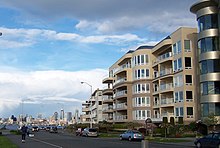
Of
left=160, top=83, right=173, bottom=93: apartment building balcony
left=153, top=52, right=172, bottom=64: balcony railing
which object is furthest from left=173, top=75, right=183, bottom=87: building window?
left=153, top=52, right=172, bottom=64: balcony railing

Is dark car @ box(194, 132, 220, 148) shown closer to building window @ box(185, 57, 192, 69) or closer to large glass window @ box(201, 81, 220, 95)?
large glass window @ box(201, 81, 220, 95)

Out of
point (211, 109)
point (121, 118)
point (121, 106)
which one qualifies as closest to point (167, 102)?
point (211, 109)

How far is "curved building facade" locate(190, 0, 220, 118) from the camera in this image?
51812 mm

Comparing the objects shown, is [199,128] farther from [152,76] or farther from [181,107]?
[152,76]

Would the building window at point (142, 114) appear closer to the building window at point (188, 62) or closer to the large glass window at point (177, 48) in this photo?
the large glass window at point (177, 48)

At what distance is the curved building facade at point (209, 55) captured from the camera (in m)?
51.8

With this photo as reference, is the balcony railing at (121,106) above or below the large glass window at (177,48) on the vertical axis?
below

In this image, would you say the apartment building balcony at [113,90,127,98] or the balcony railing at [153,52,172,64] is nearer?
the balcony railing at [153,52,172,64]

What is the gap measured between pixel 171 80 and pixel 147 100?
9.84 m

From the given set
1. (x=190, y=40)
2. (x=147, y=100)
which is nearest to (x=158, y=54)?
(x=147, y=100)

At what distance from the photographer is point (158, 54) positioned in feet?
253

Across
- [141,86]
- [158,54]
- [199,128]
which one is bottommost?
[199,128]

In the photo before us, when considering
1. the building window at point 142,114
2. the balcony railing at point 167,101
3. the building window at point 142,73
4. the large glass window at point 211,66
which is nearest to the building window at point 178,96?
the balcony railing at point 167,101

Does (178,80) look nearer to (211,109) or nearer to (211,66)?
(211,66)
